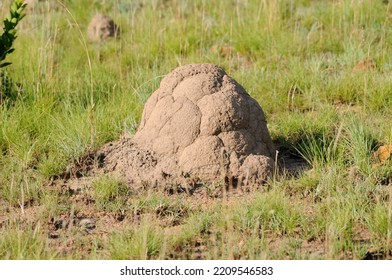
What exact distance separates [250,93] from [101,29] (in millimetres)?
2643

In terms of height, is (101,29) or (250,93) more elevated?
(101,29)

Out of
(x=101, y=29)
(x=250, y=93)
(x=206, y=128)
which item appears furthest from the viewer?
(x=101, y=29)

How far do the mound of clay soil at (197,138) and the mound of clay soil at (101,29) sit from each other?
3292 mm

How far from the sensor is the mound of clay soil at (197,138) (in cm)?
536

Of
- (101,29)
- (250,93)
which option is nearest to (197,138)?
(250,93)

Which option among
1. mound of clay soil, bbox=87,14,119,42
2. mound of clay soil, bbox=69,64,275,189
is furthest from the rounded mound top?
mound of clay soil, bbox=87,14,119,42

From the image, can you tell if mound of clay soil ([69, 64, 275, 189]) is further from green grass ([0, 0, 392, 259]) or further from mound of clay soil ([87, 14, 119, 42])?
mound of clay soil ([87, 14, 119, 42])

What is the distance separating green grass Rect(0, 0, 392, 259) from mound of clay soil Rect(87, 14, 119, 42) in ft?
0.58

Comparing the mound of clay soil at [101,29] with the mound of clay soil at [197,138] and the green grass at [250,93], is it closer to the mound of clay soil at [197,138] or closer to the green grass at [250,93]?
the green grass at [250,93]

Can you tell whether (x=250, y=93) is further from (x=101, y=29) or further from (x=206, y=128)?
(x=101, y=29)

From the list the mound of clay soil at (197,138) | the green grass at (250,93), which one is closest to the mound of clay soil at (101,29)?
the green grass at (250,93)

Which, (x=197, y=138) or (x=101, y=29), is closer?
(x=197, y=138)

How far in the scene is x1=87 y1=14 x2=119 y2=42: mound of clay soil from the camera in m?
8.84

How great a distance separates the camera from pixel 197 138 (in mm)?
5449
